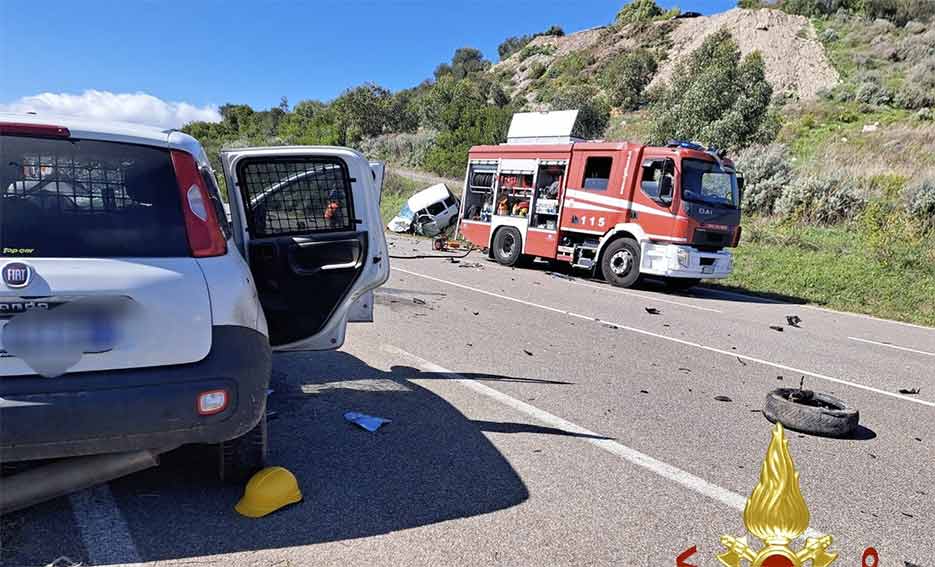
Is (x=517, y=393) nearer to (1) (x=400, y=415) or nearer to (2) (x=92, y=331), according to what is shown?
(1) (x=400, y=415)

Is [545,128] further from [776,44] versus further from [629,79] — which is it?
[776,44]

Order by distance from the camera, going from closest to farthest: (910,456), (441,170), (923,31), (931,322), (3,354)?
(3,354) < (910,456) < (931,322) < (441,170) < (923,31)

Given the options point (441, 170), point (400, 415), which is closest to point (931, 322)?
point (400, 415)

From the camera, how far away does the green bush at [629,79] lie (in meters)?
60.1

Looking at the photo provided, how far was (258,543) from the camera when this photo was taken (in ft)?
8.87

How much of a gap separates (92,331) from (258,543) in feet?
3.66

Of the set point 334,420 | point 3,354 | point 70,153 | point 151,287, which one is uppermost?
point 70,153

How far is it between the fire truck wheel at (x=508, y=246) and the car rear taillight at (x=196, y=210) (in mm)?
12617

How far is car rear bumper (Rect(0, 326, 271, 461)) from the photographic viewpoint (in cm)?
237

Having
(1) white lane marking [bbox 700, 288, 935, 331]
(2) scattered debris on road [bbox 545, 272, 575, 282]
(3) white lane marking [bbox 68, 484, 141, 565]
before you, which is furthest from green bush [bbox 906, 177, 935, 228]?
(3) white lane marking [bbox 68, 484, 141, 565]

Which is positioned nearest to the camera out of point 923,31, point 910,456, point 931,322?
point 910,456

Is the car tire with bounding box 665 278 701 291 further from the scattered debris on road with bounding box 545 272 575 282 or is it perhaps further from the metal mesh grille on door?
the metal mesh grille on door

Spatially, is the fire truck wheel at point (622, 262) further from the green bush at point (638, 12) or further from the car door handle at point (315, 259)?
the green bush at point (638, 12)

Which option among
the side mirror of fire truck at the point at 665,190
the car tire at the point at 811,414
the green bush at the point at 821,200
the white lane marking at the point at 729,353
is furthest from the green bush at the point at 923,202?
the car tire at the point at 811,414
